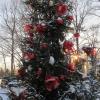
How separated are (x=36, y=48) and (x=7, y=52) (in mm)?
30482

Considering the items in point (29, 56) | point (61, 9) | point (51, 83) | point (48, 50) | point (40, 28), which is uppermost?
point (61, 9)

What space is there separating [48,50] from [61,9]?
871mm

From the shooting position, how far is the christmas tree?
22.6ft

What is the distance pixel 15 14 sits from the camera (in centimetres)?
3650

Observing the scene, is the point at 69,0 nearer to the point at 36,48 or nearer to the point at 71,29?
the point at 71,29

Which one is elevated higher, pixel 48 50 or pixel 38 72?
pixel 48 50

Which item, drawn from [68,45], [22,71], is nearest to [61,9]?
[68,45]

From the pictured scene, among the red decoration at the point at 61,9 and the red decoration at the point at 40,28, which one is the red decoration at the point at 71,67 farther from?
the red decoration at the point at 61,9

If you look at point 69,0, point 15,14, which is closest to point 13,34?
point 15,14

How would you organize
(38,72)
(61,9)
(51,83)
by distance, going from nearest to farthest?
(51,83) < (38,72) < (61,9)

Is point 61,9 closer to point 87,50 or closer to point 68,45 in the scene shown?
point 68,45

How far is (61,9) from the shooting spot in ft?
22.8

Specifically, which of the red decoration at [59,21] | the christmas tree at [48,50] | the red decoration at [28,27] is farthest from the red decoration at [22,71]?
the red decoration at [59,21]

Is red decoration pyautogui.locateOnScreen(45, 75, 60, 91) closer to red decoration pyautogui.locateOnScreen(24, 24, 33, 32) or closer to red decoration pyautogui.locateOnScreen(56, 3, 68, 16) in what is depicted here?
red decoration pyautogui.locateOnScreen(24, 24, 33, 32)
